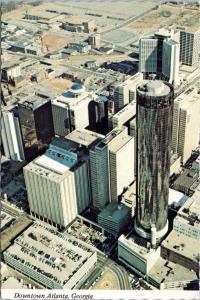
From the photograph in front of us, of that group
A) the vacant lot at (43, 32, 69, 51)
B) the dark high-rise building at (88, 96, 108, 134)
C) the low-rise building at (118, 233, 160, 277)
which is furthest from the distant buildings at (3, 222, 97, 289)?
the vacant lot at (43, 32, 69, 51)

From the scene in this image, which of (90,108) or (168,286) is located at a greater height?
(90,108)

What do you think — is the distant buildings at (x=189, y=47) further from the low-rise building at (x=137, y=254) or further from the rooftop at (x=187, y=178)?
the low-rise building at (x=137, y=254)

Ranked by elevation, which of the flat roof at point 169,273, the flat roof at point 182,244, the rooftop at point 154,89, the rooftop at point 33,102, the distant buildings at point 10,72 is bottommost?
the flat roof at point 169,273

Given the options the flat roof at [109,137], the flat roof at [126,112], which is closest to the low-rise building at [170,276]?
the flat roof at [109,137]

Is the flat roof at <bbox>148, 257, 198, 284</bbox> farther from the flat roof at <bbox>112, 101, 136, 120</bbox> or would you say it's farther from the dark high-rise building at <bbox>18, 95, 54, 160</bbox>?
the dark high-rise building at <bbox>18, 95, 54, 160</bbox>

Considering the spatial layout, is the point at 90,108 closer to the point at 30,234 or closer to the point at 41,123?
the point at 41,123

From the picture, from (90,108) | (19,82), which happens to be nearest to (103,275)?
(90,108)

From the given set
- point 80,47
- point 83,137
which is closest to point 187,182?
point 83,137
